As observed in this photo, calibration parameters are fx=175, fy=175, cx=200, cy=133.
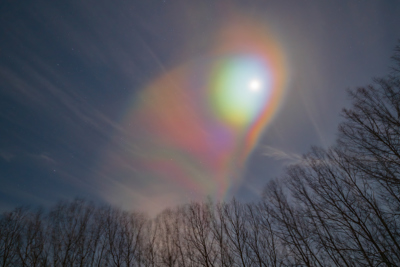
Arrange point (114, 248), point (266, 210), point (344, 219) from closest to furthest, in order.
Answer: point (344, 219) → point (266, 210) → point (114, 248)

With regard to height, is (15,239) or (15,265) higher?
(15,239)

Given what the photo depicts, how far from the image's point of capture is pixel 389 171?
6.75m

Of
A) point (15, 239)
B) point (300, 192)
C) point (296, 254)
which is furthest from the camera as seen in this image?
point (15, 239)

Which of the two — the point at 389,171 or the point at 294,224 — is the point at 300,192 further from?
the point at 389,171

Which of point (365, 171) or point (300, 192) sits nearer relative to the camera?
point (365, 171)

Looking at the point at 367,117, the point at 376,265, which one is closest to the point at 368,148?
the point at 367,117

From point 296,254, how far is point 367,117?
9.19m

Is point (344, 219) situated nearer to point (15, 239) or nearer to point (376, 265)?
point (376, 265)

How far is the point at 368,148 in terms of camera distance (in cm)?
776

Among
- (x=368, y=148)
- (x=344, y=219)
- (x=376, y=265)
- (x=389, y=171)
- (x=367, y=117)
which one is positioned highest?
(x=367, y=117)

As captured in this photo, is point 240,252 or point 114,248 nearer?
point 240,252

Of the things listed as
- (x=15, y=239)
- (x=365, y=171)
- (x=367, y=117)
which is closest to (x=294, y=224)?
(x=365, y=171)

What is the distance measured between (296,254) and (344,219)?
4129 mm

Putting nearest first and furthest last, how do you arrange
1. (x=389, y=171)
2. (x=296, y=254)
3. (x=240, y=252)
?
(x=389, y=171), (x=296, y=254), (x=240, y=252)
